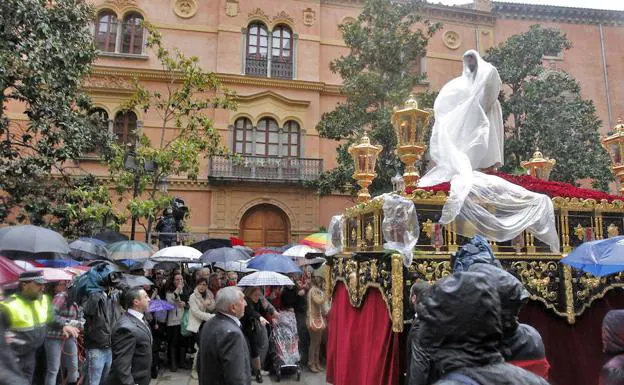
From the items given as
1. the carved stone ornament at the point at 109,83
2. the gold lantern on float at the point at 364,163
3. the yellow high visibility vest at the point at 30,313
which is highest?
the carved stone ornament at the point at 109,83

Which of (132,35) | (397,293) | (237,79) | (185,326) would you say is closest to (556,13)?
(237,79)

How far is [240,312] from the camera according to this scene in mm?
3920

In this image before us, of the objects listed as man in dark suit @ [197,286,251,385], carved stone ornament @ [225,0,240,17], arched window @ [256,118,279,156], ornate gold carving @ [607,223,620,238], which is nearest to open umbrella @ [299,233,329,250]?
ornate gold carving @ [607,223,620,238]

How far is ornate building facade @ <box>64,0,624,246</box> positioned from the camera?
19.8 metres

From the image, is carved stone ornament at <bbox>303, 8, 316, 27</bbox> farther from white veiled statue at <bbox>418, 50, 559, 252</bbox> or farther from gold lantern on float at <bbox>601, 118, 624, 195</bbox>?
gold lantern on float at <bbox>601, 118, 624, 195</bbox>

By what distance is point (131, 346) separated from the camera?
14.4 ft

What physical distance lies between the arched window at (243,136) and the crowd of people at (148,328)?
979cm

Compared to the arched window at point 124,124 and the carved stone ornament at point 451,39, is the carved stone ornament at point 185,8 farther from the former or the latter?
the carved stone ornament at point 451,39

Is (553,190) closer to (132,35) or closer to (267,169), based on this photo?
(267,169)

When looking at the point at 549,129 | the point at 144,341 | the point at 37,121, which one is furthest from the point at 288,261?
the point at 549,129

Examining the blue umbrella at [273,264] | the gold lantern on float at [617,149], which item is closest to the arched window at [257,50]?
the blue umbrella at [273,264]

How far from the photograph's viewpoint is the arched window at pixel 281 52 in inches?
840

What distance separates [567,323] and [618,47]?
24.8 metres

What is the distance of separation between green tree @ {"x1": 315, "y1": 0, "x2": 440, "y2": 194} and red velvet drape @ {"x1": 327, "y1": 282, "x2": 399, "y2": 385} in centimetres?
858
